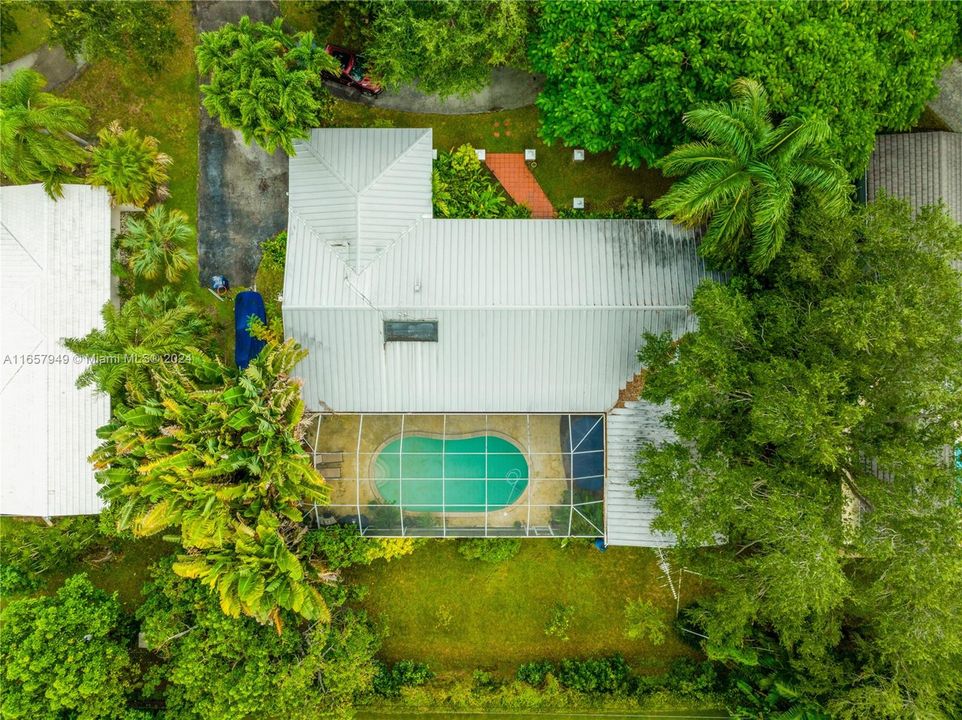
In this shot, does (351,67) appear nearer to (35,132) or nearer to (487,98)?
(487,98)

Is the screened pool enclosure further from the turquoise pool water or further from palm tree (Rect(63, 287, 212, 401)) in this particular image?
palm tree (Rect(63, 287, 212, 401))

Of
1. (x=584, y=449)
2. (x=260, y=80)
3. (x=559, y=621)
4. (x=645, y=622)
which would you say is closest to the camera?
(x=260, y=80)

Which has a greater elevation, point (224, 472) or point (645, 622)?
point (224, 472)

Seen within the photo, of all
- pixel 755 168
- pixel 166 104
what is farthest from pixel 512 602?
pixel 166 104

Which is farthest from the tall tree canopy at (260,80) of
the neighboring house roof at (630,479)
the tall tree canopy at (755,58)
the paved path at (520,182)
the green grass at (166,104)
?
the neighboring house roof at (630,479)

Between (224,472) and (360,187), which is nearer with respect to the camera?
(224,472)

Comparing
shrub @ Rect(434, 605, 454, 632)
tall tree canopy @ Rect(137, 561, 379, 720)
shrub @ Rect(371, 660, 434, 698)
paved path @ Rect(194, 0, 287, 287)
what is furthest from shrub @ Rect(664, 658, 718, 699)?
paved path @ Rect(194, 0, 287, 287)
